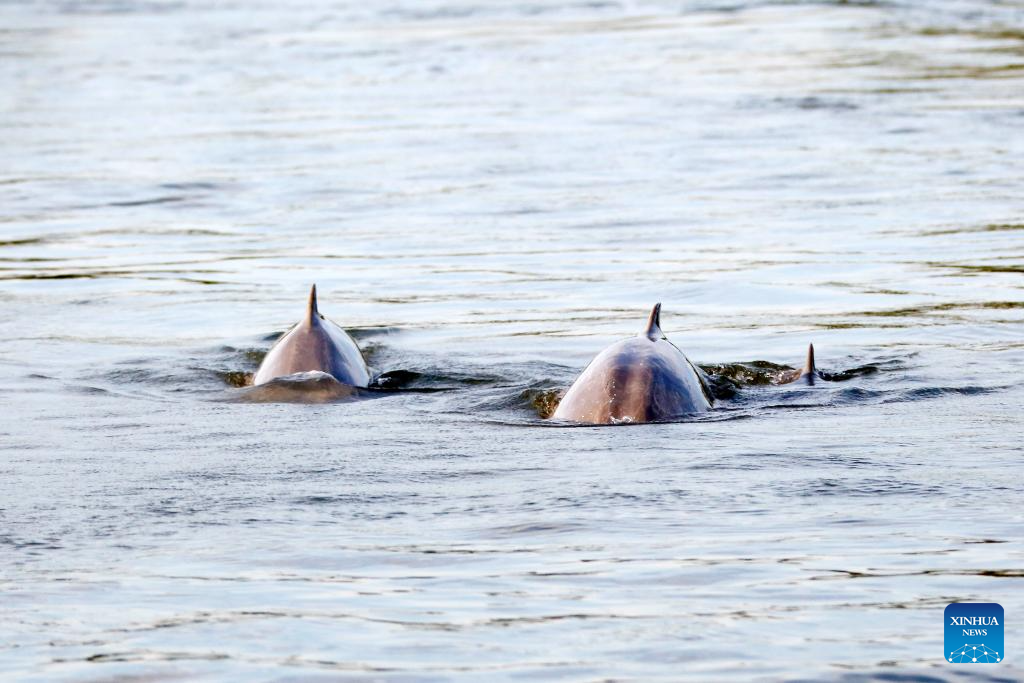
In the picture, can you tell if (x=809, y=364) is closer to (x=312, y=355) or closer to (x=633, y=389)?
(x=633, y=389)

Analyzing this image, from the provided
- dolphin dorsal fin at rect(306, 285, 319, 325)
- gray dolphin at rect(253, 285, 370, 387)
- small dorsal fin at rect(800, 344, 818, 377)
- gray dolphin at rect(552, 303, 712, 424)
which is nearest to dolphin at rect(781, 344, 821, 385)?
small dorsal fin at rect(800, 344, 818, 377)

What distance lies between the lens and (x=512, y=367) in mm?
11008

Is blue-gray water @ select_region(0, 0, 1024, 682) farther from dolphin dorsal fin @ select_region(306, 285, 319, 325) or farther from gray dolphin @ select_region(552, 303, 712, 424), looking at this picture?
dolphin dorsal fin @ select_region(306, 285, 319, 325)

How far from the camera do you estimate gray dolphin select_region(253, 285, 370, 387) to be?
10109 millimetres

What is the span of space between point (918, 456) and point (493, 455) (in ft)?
6.03

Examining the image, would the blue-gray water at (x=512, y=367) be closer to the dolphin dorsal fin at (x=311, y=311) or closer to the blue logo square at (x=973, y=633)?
the blue logo square at (x=973, y=633)

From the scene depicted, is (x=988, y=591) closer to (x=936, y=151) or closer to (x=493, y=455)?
(x=493, y=455)

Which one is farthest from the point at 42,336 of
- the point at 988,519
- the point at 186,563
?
the point at 988,519

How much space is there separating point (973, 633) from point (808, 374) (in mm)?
4523

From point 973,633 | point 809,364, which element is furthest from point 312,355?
point 973,633

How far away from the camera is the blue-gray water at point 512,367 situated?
19.5 feet

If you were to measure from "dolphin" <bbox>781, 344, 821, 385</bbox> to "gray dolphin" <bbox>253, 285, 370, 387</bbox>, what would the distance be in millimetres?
2315

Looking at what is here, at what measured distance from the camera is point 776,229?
16.1 metres

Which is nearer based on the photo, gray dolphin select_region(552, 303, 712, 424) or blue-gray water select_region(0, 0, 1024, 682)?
blue-gray water select_region(0, 0, 1024, 682)
